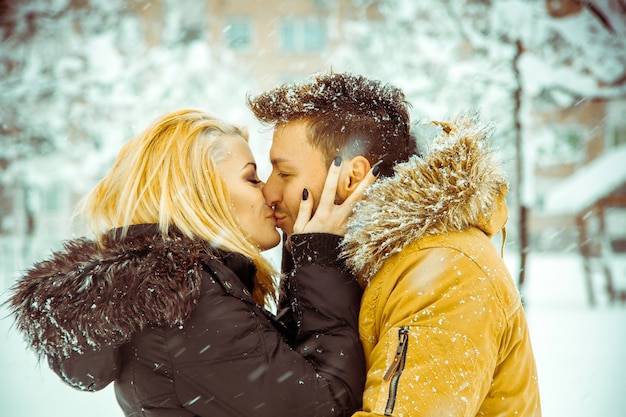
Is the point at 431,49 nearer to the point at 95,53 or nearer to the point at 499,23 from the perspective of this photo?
the point at 499,23

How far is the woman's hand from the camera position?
7.12 feet

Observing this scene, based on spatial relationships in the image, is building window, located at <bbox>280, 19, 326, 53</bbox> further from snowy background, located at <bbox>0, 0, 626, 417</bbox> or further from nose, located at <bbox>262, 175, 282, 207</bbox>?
nose, located at <bbox>262, 175, 282, 207</bbox>

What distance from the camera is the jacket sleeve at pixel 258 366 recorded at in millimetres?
1865

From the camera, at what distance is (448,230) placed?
1979 mm

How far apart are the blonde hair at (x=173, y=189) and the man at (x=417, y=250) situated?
25 centimetres

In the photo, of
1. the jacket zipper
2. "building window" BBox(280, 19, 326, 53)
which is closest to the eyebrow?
the jacket zipper

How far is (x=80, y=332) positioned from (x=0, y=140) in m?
11.8

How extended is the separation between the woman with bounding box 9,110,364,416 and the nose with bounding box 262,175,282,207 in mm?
275

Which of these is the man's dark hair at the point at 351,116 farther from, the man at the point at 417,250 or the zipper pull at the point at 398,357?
the zipper pull at the point at 398,357

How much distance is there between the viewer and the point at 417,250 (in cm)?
195

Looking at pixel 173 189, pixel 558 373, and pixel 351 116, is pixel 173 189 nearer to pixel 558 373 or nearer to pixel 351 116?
pixel 351 116

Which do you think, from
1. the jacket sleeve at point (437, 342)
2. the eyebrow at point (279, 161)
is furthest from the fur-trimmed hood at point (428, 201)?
the eyebrow at point (279, 161)

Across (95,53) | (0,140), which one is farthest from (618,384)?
(0,140)

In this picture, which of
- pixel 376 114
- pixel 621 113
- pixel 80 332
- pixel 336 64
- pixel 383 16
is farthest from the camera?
pixel 621 113
